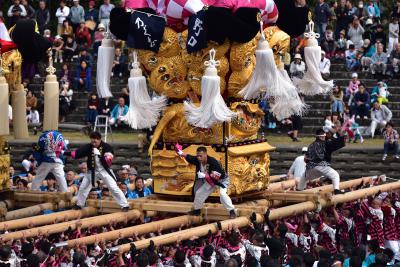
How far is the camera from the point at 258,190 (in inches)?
999

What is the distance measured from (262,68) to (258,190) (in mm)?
2531

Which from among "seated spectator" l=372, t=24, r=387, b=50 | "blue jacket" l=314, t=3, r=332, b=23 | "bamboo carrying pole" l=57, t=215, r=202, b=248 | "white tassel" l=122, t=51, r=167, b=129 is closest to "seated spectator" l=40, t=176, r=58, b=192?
"white tassel" l=122, t=51, r=167, b=129

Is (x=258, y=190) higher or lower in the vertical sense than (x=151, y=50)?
lower

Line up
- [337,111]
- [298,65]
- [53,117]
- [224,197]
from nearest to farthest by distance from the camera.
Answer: [224,197] < [53,117] < [298,65] < [337,111]

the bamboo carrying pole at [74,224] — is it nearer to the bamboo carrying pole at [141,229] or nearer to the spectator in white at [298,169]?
the bamboo carrying pole at [141,229]

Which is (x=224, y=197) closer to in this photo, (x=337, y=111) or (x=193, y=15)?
(x=193, y=15)

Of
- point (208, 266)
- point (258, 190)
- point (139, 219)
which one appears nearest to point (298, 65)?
point (258, 190)

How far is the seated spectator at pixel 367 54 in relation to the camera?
1560 inches

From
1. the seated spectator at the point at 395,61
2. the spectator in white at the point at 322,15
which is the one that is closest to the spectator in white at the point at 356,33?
the spectator in white at the point at 322,15

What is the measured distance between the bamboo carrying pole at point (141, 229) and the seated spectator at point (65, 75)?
16644 mm

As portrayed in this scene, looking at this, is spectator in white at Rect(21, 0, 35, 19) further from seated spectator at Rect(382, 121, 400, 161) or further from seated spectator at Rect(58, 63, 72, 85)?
seated spectator at Rect(382, 121, 400, 161)

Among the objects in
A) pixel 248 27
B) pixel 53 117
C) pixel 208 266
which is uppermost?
pixel 248 27

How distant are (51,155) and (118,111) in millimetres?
12004

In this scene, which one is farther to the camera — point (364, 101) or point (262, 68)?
point (364, 101)
